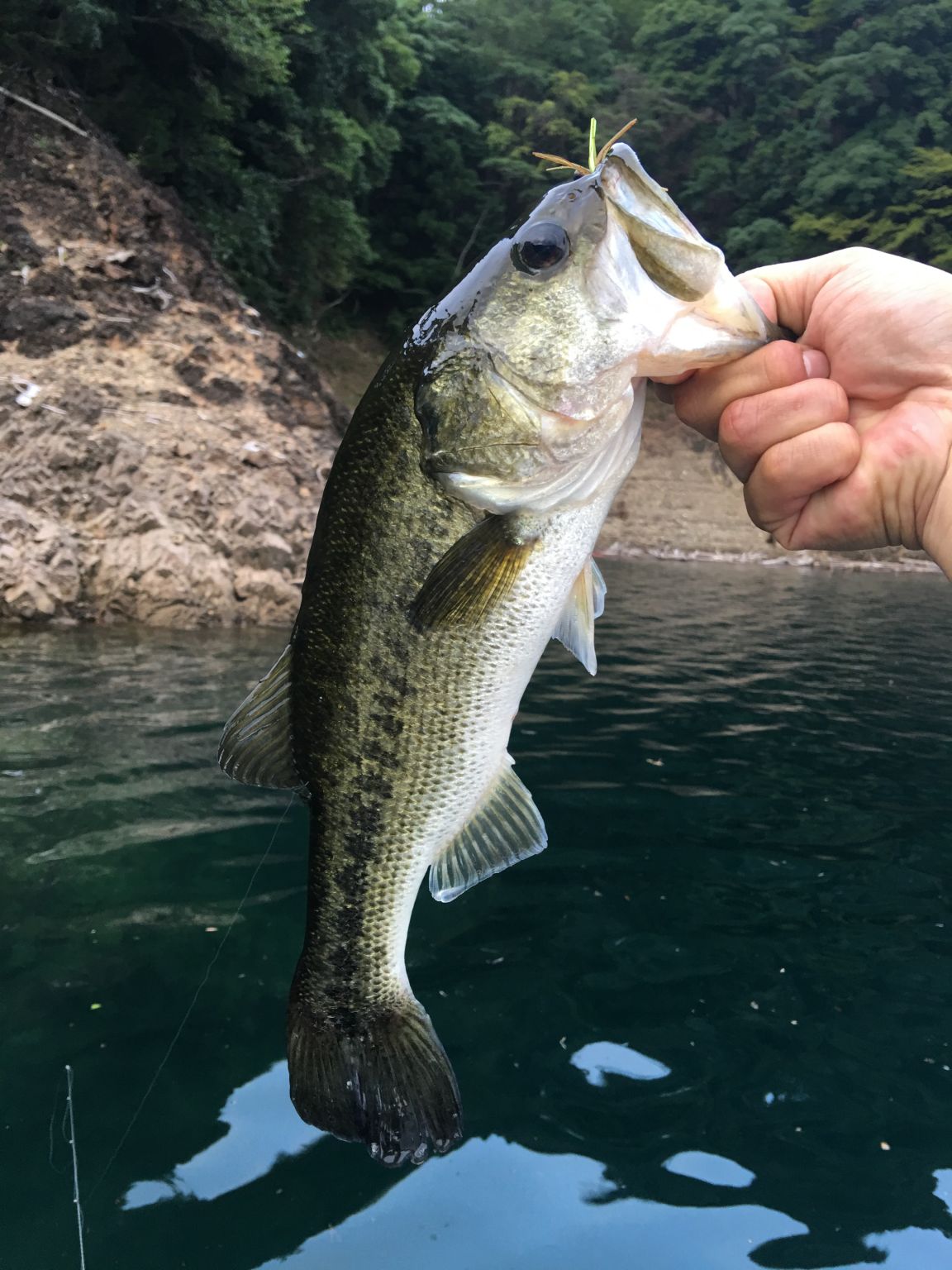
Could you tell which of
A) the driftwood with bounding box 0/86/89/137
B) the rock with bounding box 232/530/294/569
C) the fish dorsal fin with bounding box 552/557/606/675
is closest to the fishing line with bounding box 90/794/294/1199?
the fish dorsal fin with bounding box 552/557/606/675

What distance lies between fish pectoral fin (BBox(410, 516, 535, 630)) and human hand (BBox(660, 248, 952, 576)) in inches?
27.1

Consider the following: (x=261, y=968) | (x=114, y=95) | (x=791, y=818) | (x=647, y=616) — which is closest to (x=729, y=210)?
(x=114, y=95)

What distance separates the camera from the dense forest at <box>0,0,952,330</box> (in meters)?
27.7

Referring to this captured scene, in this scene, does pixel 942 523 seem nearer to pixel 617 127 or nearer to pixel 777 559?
pixel 777 559

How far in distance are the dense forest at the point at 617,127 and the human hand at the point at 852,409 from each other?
25.3m

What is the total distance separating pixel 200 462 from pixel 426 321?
12148mm

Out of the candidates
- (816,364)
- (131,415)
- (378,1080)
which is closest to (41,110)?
(131,415)

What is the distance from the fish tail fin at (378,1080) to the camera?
2.02 m

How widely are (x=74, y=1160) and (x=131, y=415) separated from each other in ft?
39.8

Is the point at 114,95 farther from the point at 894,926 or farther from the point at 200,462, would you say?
the point at 894,926

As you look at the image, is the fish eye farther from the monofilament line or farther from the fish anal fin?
the monofilament line

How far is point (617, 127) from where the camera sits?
3356 centimetres

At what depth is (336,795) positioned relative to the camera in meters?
2.06

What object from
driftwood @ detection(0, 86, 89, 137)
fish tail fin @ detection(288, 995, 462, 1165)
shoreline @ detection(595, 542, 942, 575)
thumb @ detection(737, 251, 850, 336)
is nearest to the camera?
fish tail fin @ detection(288, 995, 462, 1165)
